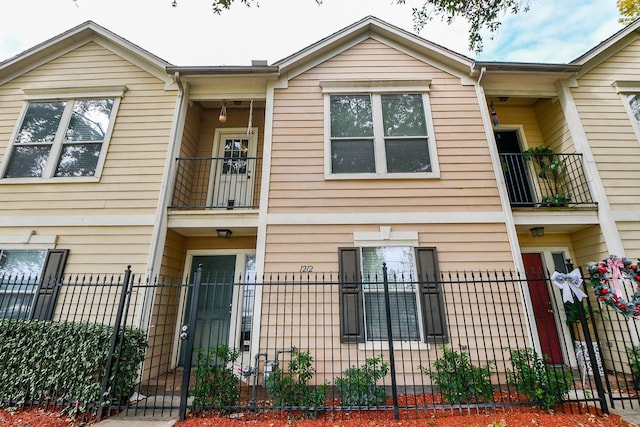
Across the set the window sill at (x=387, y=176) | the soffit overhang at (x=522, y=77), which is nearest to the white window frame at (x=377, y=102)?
the window sill at (x=387, y=176)

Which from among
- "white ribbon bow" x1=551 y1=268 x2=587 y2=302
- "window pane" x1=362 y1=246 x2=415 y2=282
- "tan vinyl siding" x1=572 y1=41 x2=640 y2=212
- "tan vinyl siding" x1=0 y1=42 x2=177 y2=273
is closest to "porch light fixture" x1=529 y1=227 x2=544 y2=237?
"tan vinyl siding" x1=572 y1=41 x2=640 y2=212

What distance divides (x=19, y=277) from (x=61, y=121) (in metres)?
3.39

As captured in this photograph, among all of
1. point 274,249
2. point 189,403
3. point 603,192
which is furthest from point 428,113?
point 189,403

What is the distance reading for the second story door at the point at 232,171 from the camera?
22.2ft

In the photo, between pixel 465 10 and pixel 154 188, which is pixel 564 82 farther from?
pixel 154 188

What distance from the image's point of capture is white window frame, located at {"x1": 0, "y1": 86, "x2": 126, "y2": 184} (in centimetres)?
574

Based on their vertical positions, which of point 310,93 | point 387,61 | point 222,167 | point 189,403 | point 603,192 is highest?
point 387,61

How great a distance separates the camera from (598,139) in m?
5.96

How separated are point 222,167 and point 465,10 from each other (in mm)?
7097

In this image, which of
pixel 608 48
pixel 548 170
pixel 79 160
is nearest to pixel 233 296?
pixel 79 160

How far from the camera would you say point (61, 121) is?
6.17m

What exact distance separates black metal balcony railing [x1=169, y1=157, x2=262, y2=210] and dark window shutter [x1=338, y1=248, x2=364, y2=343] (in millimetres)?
2763

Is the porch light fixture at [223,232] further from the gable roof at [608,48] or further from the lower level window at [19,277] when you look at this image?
the gable roof at [608,48]

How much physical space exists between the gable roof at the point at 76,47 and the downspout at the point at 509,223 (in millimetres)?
7104
